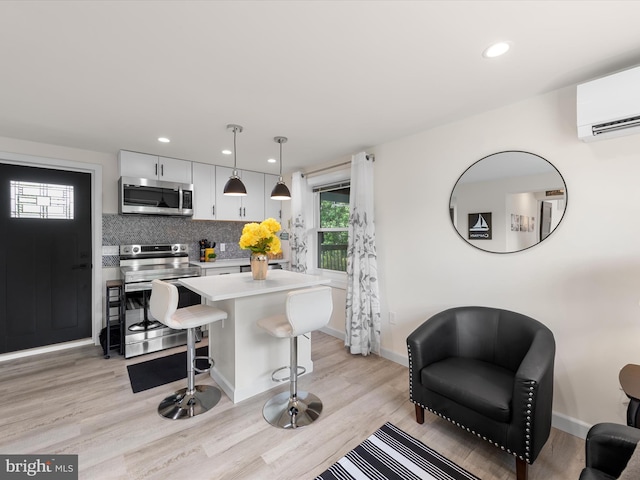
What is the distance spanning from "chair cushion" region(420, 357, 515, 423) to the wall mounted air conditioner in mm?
1656

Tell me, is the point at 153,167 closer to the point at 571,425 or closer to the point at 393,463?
the point at 393,463

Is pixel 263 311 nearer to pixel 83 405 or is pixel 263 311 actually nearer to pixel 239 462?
pixel 239 462

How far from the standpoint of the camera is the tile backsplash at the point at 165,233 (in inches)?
140

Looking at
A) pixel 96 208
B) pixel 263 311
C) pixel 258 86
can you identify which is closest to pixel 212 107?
pixel 258 86

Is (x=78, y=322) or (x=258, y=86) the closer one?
(x=258, y=86)

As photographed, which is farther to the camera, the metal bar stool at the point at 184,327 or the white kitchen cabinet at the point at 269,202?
the white kitchen cabinet at the point at 269,202

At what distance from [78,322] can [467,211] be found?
15.0ft

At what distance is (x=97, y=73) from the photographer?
5.84 ft

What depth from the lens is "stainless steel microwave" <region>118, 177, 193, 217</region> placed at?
3.34 m

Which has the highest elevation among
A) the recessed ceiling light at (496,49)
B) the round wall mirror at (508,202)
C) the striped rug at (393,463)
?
the recessed ceiling light at (496,49)

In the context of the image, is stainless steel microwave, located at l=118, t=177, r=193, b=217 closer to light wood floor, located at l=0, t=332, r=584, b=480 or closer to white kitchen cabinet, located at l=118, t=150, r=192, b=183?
white kitchen cabinet, located at l=118, t=150, r=192, b=183

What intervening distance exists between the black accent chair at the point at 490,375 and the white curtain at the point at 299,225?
226 centimetres

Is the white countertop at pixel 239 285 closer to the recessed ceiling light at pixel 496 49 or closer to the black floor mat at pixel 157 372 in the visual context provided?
the black floor mat at pixel 157 372

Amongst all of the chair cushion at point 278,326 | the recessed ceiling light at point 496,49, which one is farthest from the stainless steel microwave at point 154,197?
the recessed ceiling light at point 496,49
